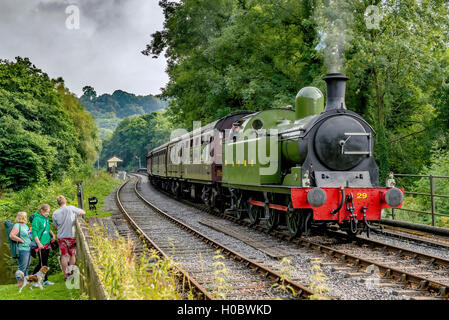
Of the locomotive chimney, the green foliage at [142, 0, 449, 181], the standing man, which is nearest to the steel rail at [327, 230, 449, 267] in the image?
the locomotive chimney

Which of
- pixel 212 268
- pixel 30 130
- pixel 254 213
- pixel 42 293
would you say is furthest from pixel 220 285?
pixel 30 130

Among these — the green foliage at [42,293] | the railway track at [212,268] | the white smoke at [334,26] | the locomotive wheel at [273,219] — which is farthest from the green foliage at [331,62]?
the green foliage at [42,293]

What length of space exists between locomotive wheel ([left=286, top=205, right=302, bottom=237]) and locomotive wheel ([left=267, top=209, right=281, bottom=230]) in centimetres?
80

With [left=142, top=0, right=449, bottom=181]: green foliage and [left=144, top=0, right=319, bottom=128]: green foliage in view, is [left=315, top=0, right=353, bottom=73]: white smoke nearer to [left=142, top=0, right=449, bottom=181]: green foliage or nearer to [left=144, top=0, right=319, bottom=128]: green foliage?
[left=142, top=0, right=449, bottom=181]: green foliage

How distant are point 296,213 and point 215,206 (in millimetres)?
6830

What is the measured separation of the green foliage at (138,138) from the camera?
9322 centimetres

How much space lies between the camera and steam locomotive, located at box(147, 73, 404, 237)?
8.42m

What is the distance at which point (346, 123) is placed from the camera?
8812 mm

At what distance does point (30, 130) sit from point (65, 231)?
76.4 feet

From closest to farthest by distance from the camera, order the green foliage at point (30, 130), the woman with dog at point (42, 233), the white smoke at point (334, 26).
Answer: the woman with dog at point (42, 233) → the white smoke at point (334, 26) → the green foliage at point (30, 130)

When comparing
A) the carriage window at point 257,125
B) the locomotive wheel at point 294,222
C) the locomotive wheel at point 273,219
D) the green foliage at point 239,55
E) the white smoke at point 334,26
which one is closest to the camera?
the locomotive wheel at point 294,222

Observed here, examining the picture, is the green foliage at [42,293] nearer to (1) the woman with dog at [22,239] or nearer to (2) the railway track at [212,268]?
(1) the woman with dog at [22,239]

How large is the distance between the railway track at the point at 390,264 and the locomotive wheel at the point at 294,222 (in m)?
0.15
